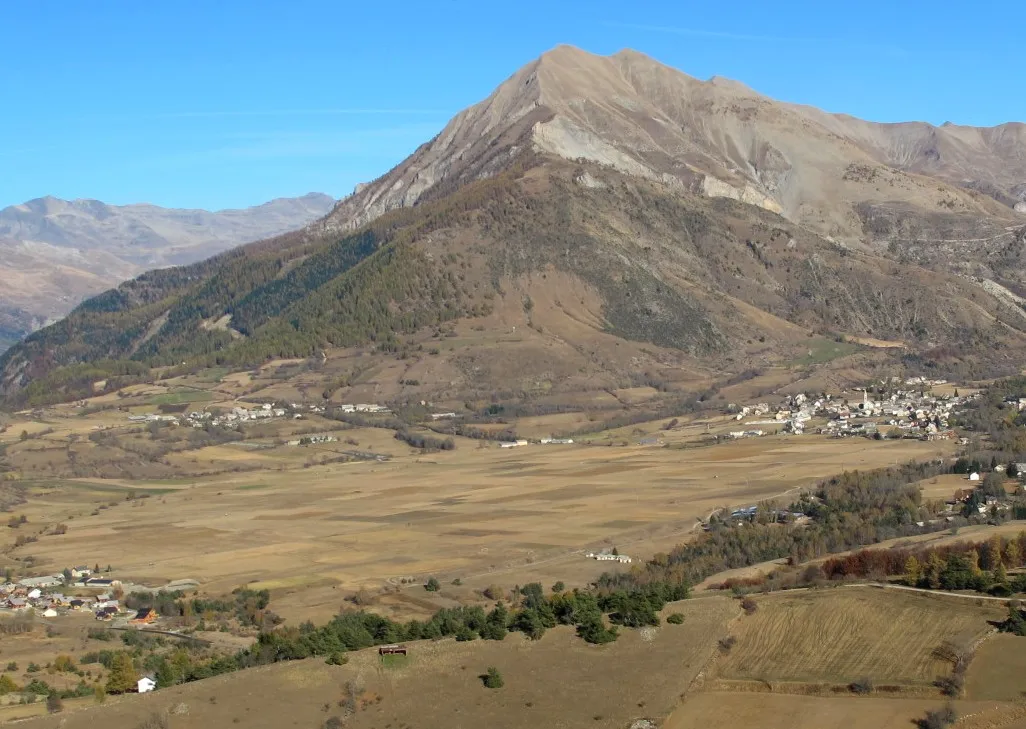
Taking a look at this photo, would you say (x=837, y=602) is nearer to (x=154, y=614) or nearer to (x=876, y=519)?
(x=876, y=519)

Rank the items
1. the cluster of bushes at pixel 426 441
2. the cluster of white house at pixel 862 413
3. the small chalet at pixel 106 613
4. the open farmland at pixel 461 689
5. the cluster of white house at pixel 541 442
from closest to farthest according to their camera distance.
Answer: the open farmland at pixel 461 689 → the small chalet at pixel 106 613 → the cluster of white house at pixel 862 413 → the cluster of bushes at pixel 426 441 → the cluster of white house at pixel 541 442

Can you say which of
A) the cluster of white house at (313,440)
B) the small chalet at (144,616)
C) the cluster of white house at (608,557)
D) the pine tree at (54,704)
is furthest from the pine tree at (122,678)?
the cluster of white house at (313,440)

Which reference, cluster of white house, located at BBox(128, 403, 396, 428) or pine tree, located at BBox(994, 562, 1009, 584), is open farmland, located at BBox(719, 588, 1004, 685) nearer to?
pine tree, located at BBox(994, 562, 1009, 584)

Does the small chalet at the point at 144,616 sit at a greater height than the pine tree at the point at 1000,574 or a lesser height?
lesser

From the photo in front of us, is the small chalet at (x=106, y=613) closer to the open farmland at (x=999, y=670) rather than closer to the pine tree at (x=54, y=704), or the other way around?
the pine tree at (x=54, y=704)

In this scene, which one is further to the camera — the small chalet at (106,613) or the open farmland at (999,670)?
the small chalet at (106,613)

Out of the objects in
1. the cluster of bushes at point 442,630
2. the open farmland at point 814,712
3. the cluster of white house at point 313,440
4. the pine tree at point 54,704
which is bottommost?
the open farmland at point 814,712

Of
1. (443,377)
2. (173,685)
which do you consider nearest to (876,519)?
(173,685)
